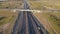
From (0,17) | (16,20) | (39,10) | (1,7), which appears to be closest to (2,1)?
(1,7)

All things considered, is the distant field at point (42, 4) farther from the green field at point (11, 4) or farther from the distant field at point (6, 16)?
the distant field at point (6, 16)

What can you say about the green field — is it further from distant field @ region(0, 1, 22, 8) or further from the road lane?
the road lane

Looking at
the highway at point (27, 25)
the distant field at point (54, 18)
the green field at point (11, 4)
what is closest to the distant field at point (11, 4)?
the green field at point (11, 4)

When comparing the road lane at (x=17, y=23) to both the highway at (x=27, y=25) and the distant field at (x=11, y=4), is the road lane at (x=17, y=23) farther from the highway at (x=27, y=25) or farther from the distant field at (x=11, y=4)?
the distant field at (x=11, y=4)

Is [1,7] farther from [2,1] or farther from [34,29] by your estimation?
[34,29]

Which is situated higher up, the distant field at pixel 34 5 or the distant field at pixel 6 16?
the distant field at pixel 34 5

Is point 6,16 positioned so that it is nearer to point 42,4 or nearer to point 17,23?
point 17,23

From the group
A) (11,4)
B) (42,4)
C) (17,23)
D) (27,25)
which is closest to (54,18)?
(42,4)
